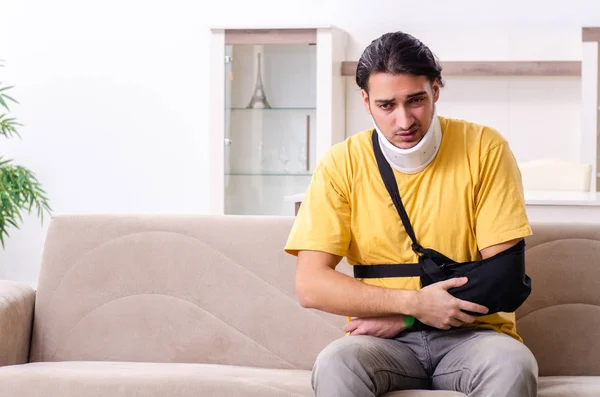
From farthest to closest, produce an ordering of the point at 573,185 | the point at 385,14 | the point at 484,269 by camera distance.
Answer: the point at 385,14 < the point at 573,185 < the point at 484,269

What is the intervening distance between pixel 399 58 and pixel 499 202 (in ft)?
1.27

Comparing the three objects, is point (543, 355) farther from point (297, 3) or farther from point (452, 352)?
point (297, 3)

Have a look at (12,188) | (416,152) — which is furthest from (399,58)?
(12,188)

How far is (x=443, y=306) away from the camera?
182cm

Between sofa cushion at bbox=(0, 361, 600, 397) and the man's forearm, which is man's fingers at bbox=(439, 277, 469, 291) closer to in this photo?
the man's forearm

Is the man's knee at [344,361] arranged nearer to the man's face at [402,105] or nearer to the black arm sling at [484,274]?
the black arm sling at [484,274]

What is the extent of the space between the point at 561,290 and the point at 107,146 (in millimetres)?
4065

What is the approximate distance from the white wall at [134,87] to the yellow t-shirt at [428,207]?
11.7 feet

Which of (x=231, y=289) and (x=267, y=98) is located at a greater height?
(x=267, y=98)

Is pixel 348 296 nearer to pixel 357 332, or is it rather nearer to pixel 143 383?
pixel 357 332

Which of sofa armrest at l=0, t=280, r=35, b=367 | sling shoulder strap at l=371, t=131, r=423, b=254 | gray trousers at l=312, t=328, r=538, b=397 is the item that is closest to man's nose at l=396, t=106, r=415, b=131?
sling shoulder strap at l=371, t=131, r=423, b=254

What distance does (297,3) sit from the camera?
561 cm

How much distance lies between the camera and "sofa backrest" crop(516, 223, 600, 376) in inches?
86.6

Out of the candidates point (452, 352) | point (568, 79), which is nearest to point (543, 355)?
point (452, 352)
